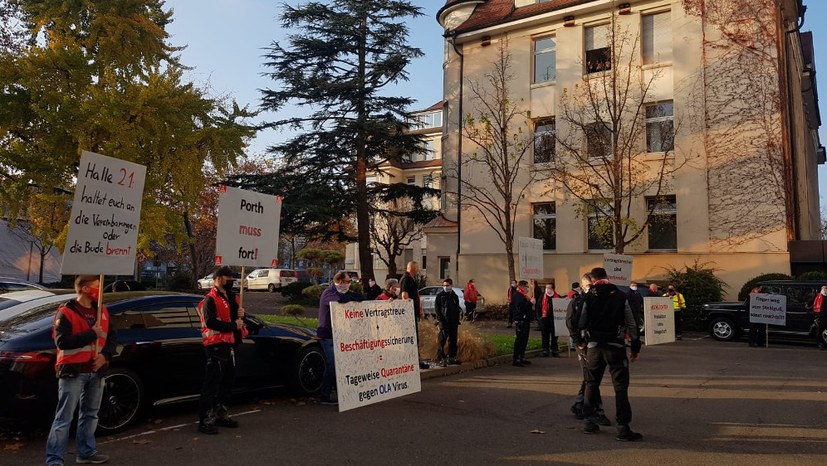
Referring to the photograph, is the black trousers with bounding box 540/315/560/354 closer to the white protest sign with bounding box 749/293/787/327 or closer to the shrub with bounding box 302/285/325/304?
the white protest sign with bounding box 749/293/787/327

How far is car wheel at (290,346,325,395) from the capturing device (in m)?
8.57

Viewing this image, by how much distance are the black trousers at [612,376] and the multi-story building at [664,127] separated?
16234 mm

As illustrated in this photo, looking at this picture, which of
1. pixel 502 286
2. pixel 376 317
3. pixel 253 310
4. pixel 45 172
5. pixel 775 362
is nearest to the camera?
pixel 376 317

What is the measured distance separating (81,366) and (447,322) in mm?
6963

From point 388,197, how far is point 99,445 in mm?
23149

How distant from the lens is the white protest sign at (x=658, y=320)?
1515 centimetres

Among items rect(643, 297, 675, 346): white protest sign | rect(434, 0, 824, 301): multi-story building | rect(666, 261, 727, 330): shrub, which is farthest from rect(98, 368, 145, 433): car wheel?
rect(666, 261, 727, 330): shrub

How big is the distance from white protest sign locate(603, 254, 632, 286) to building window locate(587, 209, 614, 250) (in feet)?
23.4

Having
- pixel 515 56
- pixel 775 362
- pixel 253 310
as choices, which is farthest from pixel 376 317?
pixel 515 56

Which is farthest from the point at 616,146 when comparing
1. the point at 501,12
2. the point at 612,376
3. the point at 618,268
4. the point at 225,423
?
the point at 225,423

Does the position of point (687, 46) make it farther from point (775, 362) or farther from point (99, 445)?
point (99, 445)

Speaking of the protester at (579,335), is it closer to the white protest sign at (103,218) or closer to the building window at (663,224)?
the white protest sign at (103,218)

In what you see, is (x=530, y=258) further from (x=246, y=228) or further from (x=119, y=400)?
(x=119, y=400)

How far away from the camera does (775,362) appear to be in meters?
13.4
